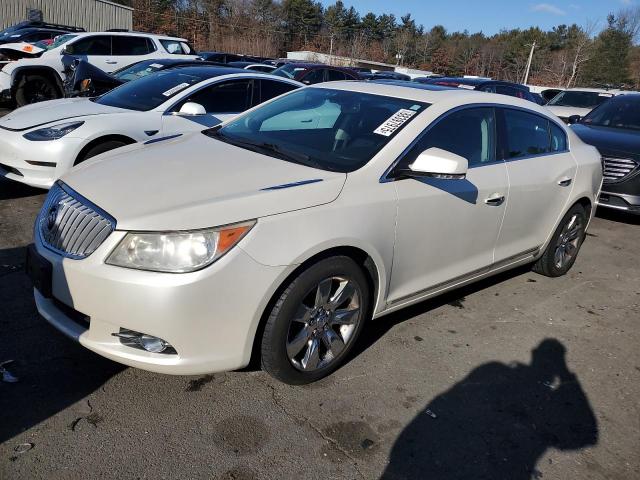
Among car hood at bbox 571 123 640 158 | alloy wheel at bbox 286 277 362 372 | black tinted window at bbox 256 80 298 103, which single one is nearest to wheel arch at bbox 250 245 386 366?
alloy wheel at bbox 286 277 362 372

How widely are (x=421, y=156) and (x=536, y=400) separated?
1545mm

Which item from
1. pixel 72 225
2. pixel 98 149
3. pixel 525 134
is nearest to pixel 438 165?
pixel 525 134

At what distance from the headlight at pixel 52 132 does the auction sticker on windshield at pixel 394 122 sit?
11.0 ft

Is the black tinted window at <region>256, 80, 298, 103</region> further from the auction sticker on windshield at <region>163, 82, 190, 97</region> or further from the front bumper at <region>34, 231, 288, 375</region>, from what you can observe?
the front bumper at <region>34, 231, 288, 375</region>

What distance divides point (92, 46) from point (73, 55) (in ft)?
2.40

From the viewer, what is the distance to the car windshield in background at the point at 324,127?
3.23 metres

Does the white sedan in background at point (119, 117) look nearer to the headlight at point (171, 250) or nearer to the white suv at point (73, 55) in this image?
the headlight at point (171, 250)

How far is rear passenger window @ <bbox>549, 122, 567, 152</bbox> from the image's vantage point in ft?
14.8

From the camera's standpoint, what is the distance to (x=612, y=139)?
7320 mm

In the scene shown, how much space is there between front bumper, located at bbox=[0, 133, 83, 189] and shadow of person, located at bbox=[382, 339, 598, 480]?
4097mm

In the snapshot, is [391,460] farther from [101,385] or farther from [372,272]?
[101,385]

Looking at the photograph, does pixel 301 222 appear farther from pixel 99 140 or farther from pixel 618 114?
pixel 618 114

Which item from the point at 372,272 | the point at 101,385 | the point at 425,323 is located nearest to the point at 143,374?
the point at 101,385

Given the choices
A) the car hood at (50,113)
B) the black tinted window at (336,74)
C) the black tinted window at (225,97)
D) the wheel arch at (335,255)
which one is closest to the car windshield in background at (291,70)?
the black tinted window at (336,74)
